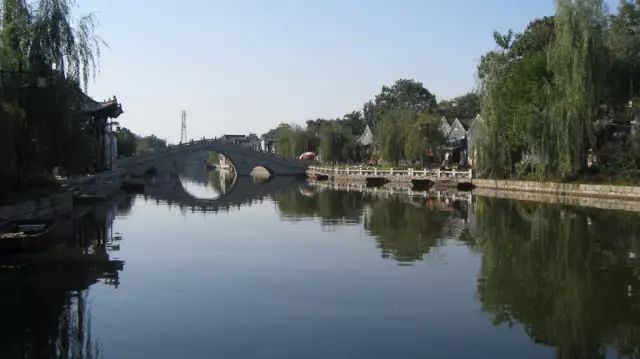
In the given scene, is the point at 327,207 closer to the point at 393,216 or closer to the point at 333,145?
the point at 393,216

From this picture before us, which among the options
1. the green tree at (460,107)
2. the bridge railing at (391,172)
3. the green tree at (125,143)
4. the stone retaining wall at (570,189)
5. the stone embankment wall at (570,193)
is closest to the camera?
the stone embankment wall at (570,193)

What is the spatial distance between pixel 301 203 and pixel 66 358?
25701mm

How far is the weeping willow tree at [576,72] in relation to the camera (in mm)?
31734

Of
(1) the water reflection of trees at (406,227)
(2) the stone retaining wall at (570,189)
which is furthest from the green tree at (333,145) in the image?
(1) the water reflection of trees at (406,227)

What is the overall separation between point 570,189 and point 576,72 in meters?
5.49

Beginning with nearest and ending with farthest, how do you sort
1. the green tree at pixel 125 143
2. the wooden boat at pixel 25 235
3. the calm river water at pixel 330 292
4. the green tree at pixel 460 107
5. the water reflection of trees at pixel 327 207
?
the calm river water at pixel 330 292 → the wooden boat at pixel 25 235 → the water reflection of trees at pixel 327 207 → the green tree at pixel 125 143 → the green tree at pixel 460 107

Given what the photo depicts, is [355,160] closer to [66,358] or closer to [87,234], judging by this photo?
[87,234]

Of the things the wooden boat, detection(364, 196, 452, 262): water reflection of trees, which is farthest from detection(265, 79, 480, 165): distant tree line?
the wooden boat

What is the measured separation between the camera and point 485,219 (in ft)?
81.7

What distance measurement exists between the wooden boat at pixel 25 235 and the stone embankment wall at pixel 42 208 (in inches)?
23.1

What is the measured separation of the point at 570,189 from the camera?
33.7m

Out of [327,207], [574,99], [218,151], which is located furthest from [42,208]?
[218,151]

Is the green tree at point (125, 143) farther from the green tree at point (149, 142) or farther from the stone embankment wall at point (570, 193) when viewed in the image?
the stone embankment wall at point (570, 193)

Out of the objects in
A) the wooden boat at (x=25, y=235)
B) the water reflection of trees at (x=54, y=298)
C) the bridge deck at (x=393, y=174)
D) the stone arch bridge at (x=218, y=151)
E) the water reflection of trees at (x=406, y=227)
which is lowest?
the water reflection of trees at (x=54, y=298)
